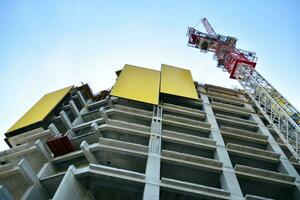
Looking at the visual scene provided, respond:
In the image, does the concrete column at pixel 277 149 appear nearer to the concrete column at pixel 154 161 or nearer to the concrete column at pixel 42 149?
the concrete column at pixel 154 161

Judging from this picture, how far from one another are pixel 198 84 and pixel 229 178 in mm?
18666

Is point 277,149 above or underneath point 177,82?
underneath

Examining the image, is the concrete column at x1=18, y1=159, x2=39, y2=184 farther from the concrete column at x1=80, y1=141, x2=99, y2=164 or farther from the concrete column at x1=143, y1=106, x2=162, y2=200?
the concrete column at x1=143, y1=106, x2=162, y2=200

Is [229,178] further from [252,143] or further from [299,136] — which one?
[252,143]

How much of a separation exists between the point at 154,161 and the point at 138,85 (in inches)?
481

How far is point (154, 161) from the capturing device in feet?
59.6

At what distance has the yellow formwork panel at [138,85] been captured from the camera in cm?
2647

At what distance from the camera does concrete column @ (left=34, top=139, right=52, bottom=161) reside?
20391 mm

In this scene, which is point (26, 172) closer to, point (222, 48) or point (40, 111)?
point (40, 111)

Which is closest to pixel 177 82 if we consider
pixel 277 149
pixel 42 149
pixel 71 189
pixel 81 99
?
pixel 81 99

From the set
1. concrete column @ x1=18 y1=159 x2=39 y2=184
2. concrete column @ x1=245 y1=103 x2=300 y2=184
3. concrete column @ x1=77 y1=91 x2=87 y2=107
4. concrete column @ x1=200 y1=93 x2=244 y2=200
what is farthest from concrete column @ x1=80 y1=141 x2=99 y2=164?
concrete column @ x1=77 y1=91 x2=87 y2=107

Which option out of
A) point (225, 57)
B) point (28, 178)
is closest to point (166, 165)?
point (28, 178)

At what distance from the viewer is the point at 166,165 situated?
19.2 metres

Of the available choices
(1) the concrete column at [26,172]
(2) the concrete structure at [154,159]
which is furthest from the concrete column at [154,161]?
(1) the concrete column at [26,172]
